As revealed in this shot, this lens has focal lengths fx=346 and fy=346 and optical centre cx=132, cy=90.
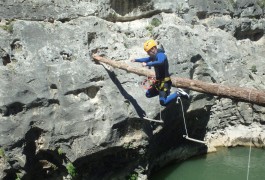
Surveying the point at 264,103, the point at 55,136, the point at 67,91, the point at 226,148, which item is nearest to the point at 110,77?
the point at 67,91

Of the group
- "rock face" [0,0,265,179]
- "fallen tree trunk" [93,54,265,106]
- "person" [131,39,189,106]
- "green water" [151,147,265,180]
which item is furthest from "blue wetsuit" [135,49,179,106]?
"green water" [151,147,265,180]

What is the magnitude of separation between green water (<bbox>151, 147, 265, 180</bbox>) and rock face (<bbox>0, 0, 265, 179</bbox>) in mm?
551

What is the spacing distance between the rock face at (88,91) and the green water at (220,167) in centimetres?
55

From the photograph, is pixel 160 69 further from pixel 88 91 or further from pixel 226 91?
pixel 88 91

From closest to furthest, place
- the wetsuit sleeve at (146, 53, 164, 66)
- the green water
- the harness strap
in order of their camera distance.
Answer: the wetsuit sleeve at (146, 53, 164, 66) → the harness strap → the green water

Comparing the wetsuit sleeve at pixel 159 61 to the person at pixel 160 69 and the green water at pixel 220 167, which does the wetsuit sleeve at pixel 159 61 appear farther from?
the green water at pixel 220 167

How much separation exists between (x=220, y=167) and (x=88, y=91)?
744 cm

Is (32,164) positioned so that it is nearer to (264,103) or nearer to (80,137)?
(80,137)

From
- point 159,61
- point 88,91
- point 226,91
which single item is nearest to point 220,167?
point 88,91

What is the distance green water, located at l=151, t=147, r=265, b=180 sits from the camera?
14.9m

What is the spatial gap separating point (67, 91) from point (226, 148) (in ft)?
31.4

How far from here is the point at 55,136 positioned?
448 inches

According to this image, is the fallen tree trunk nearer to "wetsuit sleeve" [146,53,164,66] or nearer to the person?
the person

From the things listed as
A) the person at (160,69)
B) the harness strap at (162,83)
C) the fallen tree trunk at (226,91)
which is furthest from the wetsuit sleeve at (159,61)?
the fallen tree trunk at (226,91)
